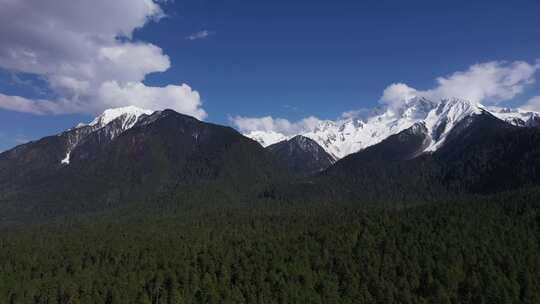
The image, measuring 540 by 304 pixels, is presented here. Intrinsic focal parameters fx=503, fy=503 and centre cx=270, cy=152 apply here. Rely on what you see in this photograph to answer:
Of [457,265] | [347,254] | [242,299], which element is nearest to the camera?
[242,299]

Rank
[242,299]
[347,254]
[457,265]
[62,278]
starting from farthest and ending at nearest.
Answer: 1. [347,254]
2. [457,265]
3. [62,278]
4. [242,299]

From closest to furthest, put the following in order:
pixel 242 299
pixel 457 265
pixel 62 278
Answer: pixel 242 299, pixel 62 278, pixel 457 265

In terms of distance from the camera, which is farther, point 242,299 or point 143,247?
point 143,247

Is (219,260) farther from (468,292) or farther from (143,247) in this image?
(468,292)

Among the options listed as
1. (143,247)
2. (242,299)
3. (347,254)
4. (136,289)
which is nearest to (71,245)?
(143,247)

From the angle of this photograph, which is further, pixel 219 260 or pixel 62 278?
pixel 219 260

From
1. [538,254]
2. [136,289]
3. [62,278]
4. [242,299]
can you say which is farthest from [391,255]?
[62,278]

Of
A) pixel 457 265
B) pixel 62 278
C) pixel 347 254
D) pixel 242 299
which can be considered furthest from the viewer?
pixel 347 254

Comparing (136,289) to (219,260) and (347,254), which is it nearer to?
(219,260)

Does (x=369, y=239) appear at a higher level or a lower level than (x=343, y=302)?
higher
